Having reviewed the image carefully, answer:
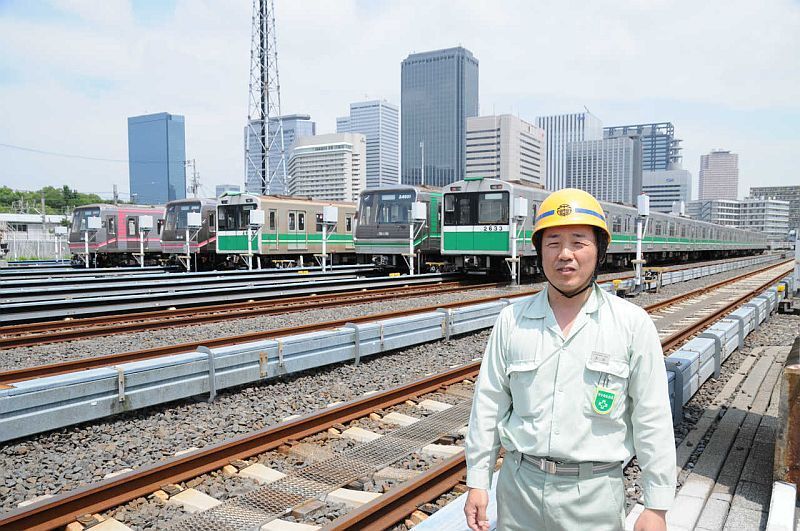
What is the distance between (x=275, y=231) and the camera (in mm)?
26781

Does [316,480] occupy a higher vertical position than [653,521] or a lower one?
lower

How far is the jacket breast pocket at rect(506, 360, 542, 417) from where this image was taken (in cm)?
227

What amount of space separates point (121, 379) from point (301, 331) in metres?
4.47

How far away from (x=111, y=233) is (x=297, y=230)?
30.9ft

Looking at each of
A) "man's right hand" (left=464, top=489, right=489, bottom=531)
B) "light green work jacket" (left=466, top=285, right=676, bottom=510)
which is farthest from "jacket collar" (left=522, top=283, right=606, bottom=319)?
"man's right hand" (left=464, top=489, right=489, bottom=531)

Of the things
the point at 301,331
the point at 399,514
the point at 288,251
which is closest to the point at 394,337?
the point at 301,331

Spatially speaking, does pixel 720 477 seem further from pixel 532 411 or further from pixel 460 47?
pixel 460 47

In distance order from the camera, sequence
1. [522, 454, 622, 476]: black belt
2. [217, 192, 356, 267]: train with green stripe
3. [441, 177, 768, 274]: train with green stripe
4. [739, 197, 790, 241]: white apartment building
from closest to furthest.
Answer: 1. [522, 454, 622, 476]: black belt
2. [441, 177, 768, 274]: train with green stripe
3. [217, 192, 356, 267]: train with green stripe
4. [739, 197, 790, 241]: white apartment building

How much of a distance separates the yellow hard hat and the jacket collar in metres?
0.23

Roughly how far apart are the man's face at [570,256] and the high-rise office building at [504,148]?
3625 inches

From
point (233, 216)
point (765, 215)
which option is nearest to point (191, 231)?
point (233, 216)

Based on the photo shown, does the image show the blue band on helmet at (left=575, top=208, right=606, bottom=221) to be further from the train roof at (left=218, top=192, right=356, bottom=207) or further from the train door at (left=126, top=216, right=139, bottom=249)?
the train door at (left=126, top=216, right=139, bottom=249)

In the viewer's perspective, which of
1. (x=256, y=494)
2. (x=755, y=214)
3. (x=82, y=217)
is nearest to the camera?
(x=256, y=494)

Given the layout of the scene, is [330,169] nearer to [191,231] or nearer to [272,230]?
[191,231]
